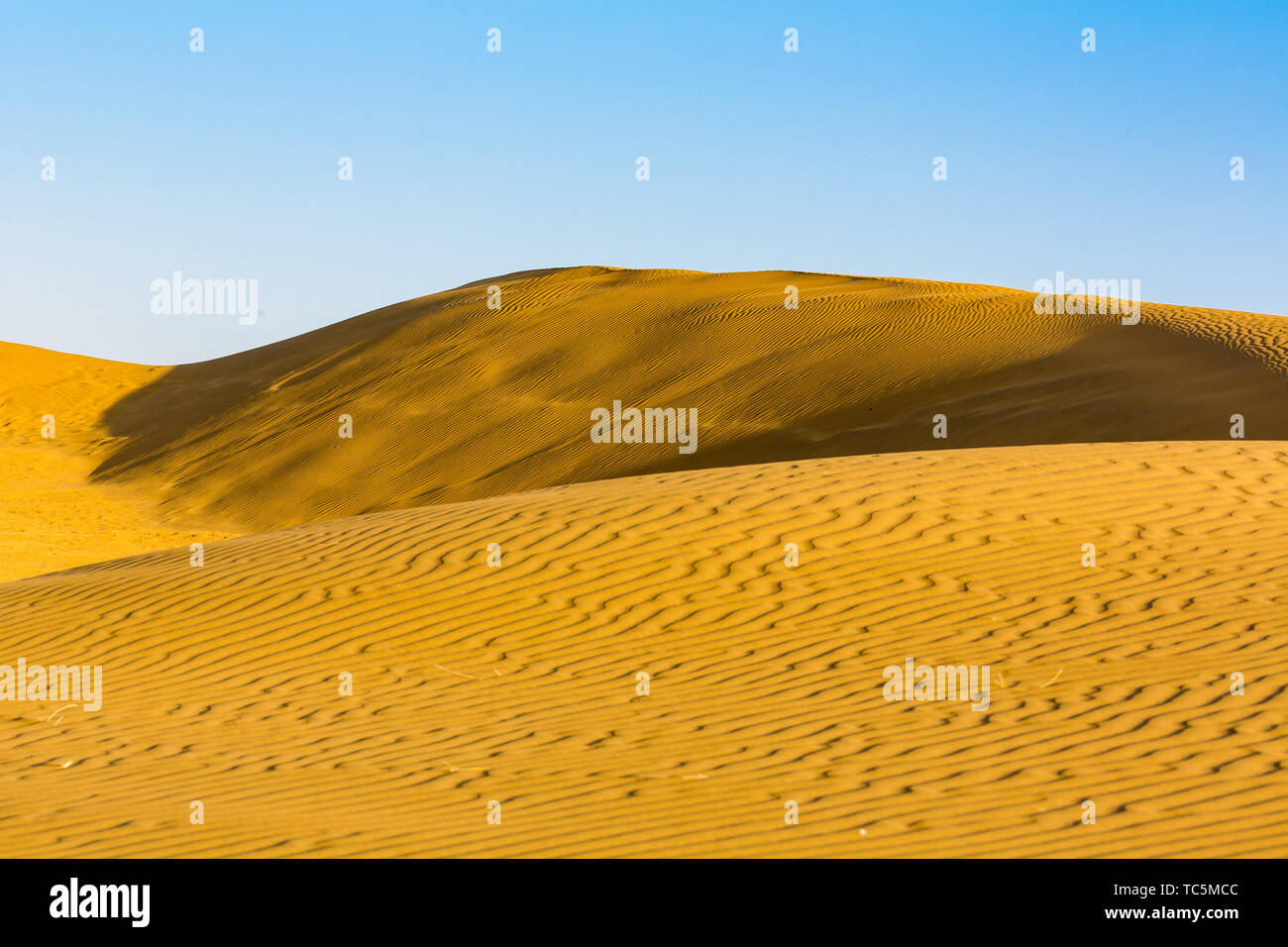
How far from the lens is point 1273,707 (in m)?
6.05

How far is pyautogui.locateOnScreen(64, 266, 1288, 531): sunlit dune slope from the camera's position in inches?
797

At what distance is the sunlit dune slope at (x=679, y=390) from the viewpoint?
2025 cm

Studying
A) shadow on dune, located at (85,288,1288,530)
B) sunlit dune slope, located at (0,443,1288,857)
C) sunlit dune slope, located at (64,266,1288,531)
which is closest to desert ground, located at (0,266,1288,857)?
sunlit dune slope, located at (0,443,1288,857)

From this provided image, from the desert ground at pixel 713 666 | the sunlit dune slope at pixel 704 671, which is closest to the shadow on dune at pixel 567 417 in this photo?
the desert ground at pixel 713 666

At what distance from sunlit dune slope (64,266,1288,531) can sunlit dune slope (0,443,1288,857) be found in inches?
322

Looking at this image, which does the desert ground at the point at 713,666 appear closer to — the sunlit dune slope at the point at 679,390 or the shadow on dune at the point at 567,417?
the shadow on dune at the point at 567,417

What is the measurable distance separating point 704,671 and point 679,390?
1860cm

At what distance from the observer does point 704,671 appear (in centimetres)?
753

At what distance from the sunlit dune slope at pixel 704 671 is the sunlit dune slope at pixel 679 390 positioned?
8.17 m

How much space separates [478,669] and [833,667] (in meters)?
2.27

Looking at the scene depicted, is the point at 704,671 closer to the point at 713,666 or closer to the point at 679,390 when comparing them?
→ the point at 713,666

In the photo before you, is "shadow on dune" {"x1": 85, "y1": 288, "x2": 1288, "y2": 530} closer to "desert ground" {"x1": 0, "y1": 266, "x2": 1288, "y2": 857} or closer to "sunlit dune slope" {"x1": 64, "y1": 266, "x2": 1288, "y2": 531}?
"sunlit dune slope" {"x1": 64, "y1": 266, "x2": 1288, "y2": 531}
